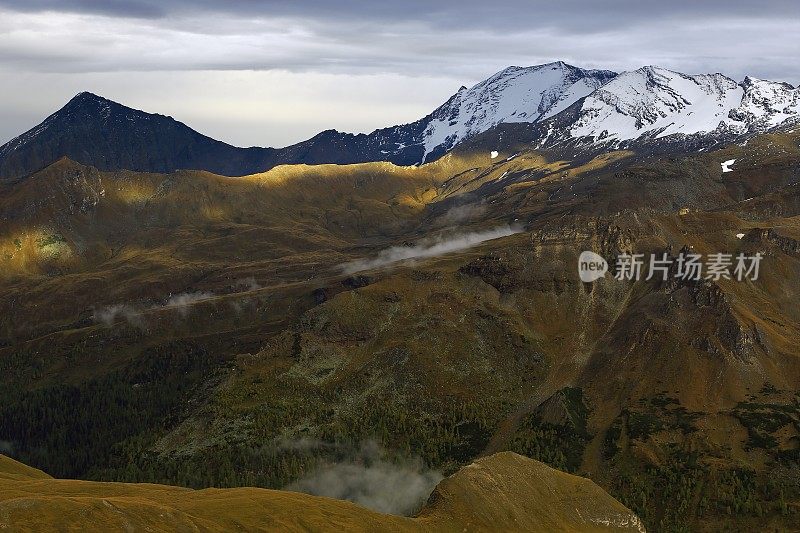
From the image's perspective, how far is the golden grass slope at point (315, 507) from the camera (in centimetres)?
10712

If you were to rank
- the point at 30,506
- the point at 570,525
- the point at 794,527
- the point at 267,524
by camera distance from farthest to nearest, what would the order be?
the point at 794,527 < the point at 570,525 < the point at 267,524 < the point at 30,506

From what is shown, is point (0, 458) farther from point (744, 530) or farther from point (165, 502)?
point (744, 530)

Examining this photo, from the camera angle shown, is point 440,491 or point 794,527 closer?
point 440,491

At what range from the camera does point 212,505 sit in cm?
12812

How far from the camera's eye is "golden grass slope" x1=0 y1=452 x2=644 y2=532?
4218 inches

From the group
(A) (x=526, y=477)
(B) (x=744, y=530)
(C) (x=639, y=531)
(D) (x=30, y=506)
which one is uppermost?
(D) (x=30, y=506)

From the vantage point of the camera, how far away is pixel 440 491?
147125mm

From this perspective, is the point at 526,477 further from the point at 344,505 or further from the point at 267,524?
the point at 267,524

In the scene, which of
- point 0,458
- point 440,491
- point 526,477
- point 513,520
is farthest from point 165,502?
point 0,458

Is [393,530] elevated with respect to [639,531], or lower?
elevated

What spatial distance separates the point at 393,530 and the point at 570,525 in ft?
142

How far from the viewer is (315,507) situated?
137m

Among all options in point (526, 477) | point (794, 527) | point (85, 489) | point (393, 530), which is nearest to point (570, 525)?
point (526, 477)

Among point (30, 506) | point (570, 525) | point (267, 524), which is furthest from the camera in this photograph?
point (570, 525)
